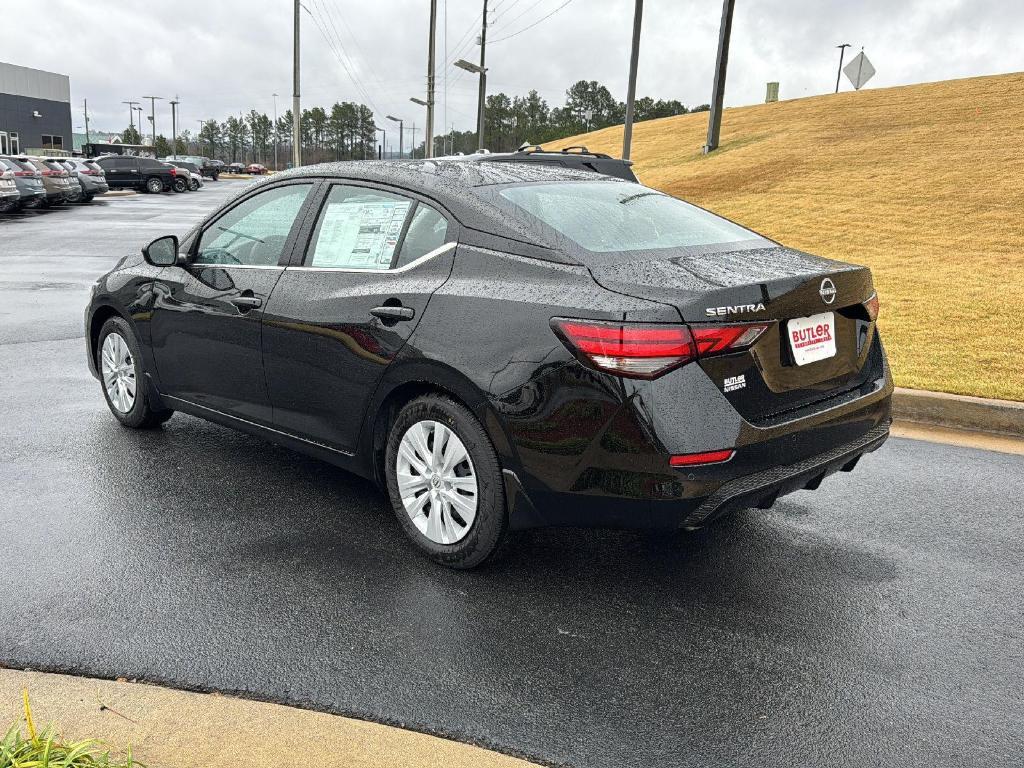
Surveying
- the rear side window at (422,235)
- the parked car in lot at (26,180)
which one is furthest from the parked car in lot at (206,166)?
the rear side window at (422,235)

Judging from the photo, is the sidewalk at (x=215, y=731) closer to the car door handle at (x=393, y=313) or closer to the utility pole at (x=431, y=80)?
the car door handle at (x=393, y=313)

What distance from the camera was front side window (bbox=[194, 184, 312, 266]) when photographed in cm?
467

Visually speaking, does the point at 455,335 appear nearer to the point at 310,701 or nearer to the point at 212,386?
the point at 310,701

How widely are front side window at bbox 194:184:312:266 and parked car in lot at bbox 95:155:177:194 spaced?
45.5 metres

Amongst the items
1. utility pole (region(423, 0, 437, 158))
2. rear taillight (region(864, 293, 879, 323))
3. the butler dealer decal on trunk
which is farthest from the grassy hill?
utility pole (region(423, 0, 437, 158))

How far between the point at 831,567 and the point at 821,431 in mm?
713

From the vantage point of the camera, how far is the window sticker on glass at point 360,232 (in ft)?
13.7

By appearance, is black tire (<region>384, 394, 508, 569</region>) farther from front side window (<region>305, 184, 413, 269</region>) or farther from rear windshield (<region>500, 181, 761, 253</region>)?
rear windshield (<region>500, 181, 761, 253</region>)

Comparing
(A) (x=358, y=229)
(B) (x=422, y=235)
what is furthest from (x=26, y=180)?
(B) (x=422, y=235)

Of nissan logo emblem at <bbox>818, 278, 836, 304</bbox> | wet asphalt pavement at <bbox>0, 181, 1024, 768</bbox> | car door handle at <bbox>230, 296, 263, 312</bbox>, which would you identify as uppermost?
nissan logo emblem at <bbox>818, 278, 836, 304</bbox>

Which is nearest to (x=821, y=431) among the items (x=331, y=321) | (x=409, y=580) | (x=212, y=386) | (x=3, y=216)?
(x=409, y=580)

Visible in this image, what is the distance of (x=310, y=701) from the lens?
2.97 meters

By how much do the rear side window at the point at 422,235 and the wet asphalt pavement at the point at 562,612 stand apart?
127 centimetres

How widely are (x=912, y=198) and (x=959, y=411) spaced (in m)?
15.4
